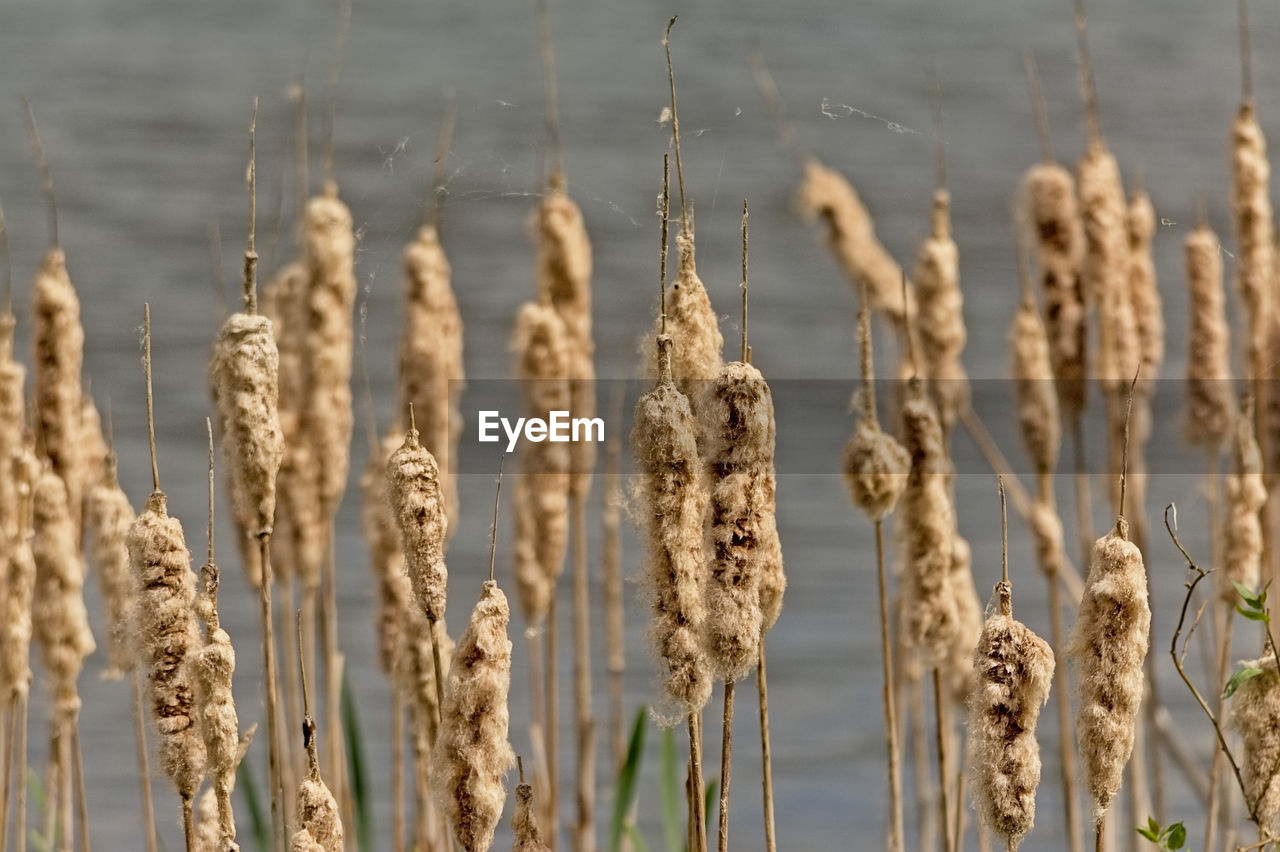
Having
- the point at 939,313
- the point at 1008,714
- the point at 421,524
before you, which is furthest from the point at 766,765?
the point at 939,313

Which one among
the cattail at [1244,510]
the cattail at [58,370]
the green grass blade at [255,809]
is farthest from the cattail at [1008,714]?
the green grass blade at [255,809]

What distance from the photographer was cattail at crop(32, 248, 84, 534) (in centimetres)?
182

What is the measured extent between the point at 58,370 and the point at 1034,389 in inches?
49.9

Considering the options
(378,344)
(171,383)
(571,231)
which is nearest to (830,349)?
(378,344)

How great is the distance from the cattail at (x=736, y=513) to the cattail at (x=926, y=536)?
50 cm

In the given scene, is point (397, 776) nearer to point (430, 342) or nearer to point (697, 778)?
point (430, 342)

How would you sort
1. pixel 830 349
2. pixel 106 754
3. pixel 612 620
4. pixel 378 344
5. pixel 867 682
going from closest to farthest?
pixel 612 620, pixel 106 754, pixel 378 344, pixel 867 682, pixel 830 349

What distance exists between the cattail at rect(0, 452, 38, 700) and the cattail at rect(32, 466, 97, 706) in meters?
0.02

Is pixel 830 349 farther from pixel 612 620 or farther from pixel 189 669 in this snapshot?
pixel 189 669

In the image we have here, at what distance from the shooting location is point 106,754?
351 centimetres

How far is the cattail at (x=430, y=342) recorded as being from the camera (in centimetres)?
191

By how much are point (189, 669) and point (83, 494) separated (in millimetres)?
1037

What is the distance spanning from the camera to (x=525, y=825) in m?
1.17

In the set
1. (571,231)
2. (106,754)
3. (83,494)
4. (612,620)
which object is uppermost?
(571,231)
